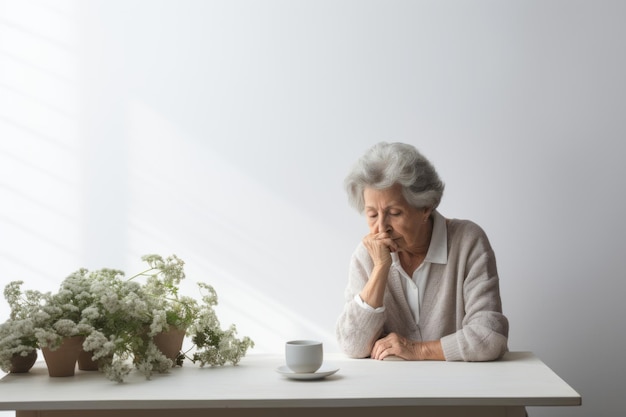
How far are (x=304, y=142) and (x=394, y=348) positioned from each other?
1340 mm

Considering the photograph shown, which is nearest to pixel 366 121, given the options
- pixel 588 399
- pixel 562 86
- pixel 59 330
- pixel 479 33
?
pixel 479 33

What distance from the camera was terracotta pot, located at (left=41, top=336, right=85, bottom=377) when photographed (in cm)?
213

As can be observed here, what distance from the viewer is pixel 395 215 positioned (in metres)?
2.68

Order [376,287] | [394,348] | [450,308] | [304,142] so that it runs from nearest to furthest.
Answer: [394,348]
[376,287]
[450,308]
[304,142]

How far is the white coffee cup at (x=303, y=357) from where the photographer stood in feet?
6.74

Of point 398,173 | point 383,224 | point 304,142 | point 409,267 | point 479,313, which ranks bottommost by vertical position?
point 479,313

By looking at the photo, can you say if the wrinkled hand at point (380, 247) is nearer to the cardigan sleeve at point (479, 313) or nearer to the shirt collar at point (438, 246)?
the shirt collar at point (438, 246)

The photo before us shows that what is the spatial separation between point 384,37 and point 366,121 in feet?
1.28

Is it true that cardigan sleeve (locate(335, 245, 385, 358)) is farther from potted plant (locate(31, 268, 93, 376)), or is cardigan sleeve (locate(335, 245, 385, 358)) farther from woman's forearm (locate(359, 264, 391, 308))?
potted plant (locate(31, 268, 93, 376))

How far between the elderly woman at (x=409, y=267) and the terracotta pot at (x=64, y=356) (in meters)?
0.86

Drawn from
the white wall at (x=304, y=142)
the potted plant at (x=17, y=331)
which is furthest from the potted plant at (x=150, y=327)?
the white wall at (x=304, y=142)

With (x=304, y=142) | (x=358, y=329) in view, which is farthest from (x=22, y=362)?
(x=304, y=142)

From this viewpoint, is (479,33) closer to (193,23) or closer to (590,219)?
(590,219)

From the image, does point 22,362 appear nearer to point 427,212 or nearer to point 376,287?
point 376,287
